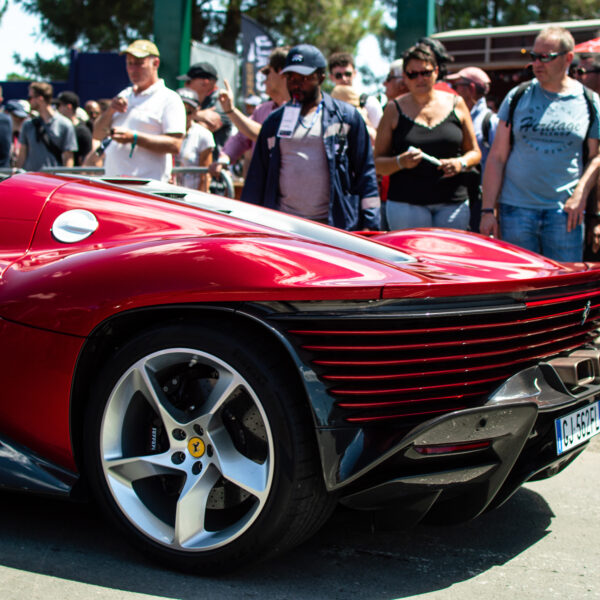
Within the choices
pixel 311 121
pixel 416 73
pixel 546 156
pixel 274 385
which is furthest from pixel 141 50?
pixel 274 385

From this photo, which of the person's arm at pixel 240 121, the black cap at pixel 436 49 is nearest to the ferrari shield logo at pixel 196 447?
the black cap at pixel 436 49

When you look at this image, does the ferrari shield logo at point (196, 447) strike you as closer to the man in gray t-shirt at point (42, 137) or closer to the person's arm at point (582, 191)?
the person's arm at point (582, 191)

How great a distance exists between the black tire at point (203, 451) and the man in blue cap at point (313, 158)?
2.48 m

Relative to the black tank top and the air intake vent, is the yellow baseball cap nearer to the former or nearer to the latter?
the black tank top

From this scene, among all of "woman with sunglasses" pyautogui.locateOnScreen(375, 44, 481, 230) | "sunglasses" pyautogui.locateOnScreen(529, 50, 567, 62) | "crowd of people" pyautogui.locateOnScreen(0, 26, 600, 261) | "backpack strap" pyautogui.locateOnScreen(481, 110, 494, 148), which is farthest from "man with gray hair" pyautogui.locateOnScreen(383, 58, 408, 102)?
"sunglasses" pyautogui.locateOnScreen(529, 50, 567, 62)

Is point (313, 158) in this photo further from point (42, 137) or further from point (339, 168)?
point (42, 137)

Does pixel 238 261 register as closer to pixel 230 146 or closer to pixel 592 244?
pixel 592 244

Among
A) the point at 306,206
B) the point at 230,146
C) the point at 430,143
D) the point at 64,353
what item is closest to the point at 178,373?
the point at 64,353

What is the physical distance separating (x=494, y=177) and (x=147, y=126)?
2.23 meters

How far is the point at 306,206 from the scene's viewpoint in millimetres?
5070

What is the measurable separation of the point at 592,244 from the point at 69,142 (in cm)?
589

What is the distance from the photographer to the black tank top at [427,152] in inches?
207

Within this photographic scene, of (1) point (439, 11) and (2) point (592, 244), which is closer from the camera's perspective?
(2) point (592, 244)

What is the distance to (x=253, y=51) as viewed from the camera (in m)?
16.2
